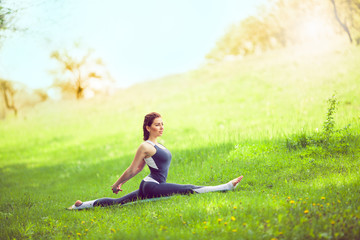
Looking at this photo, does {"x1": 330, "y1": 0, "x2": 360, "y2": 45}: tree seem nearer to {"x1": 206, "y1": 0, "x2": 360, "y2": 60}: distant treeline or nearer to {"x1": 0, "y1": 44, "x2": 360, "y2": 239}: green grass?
{"x1": 206, "y1": 0, "x2": 360, "y2": 60}: distant treeline

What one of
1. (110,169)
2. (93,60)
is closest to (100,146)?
(110,169)

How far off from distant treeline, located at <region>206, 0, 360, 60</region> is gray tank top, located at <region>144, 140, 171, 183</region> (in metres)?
12.7

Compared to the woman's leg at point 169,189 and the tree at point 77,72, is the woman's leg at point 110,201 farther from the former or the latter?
the tree at point 77,72

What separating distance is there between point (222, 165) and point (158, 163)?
274cm

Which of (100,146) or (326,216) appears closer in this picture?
(326,216)

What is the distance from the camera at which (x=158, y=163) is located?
630cm

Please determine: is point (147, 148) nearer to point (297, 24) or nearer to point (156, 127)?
point (156, 127)

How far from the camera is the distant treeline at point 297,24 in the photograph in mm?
15453

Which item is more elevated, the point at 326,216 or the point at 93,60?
the point at 93,60

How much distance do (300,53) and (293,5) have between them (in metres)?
5.94

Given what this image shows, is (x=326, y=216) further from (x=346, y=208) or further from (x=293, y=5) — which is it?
(x=293, y=5)

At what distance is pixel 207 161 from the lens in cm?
928

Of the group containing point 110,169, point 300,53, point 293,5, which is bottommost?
point 110,169

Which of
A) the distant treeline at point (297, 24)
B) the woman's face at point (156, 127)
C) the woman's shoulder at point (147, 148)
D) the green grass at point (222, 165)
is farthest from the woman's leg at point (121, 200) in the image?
the distant treeline at point (297, 24)
